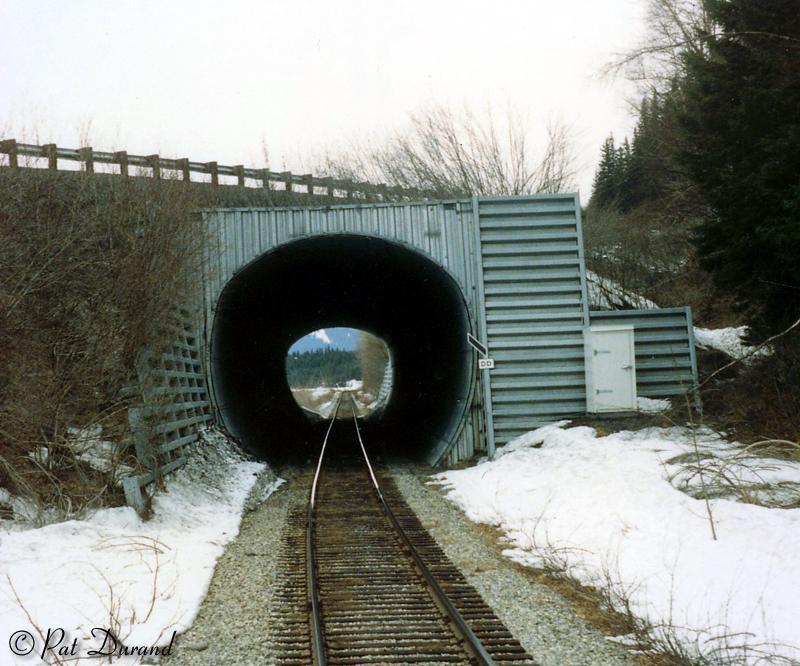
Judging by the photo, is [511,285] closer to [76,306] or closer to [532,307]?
[532,307]

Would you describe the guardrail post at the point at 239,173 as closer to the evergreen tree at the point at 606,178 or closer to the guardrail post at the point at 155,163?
the guardrail post at the point at 155,163

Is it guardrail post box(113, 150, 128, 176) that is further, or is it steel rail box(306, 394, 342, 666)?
guardrail post box(113, 150, 128, 176)

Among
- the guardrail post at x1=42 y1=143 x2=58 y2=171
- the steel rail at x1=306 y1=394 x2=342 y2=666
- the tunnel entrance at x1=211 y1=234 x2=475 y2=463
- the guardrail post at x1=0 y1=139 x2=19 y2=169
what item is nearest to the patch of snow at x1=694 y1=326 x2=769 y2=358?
the tunnel entrance at x1=211 y1=234 x2=475 y2=463

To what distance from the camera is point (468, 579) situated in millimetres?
6656

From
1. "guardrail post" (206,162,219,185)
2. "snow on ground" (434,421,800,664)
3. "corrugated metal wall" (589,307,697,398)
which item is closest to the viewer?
"snow on ground" (434,421,800,664)

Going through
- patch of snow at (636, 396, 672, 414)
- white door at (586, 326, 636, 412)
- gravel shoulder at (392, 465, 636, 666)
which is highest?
white door at (586, 326, 636, 412)

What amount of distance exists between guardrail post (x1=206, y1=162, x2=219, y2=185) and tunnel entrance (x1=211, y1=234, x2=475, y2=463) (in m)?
2.47

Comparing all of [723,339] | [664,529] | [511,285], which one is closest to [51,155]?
[511,285]

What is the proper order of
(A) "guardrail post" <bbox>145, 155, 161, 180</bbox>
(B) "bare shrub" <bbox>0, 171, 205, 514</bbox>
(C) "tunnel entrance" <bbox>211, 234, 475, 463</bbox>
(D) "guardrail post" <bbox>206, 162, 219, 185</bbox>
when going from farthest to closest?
(D) "guardrail post" <bbox>206, 162, 219, 185</bbox>, (C) "tunnel entrance" <bbox>211, 234, 475, 463</bbox>, (A) "guardrail post" <bbox>145, 155, 161, 180</bbox>, (B) "bare shrub" <bbox>0, 171, 205, 514</bbox>

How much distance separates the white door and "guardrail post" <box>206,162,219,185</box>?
8995 mm

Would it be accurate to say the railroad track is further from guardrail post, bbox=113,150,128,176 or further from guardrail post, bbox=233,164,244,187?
guardrail post, bbox=233,164,244,187

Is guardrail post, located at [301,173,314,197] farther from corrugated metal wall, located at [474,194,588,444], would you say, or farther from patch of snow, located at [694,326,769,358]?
patch of snow, located at [694,326,769,358]

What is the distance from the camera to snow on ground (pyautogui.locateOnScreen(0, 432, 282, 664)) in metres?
5.08

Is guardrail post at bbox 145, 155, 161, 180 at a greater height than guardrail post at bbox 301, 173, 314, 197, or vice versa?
guardrail post at bbox 301, 173, 314, 197
